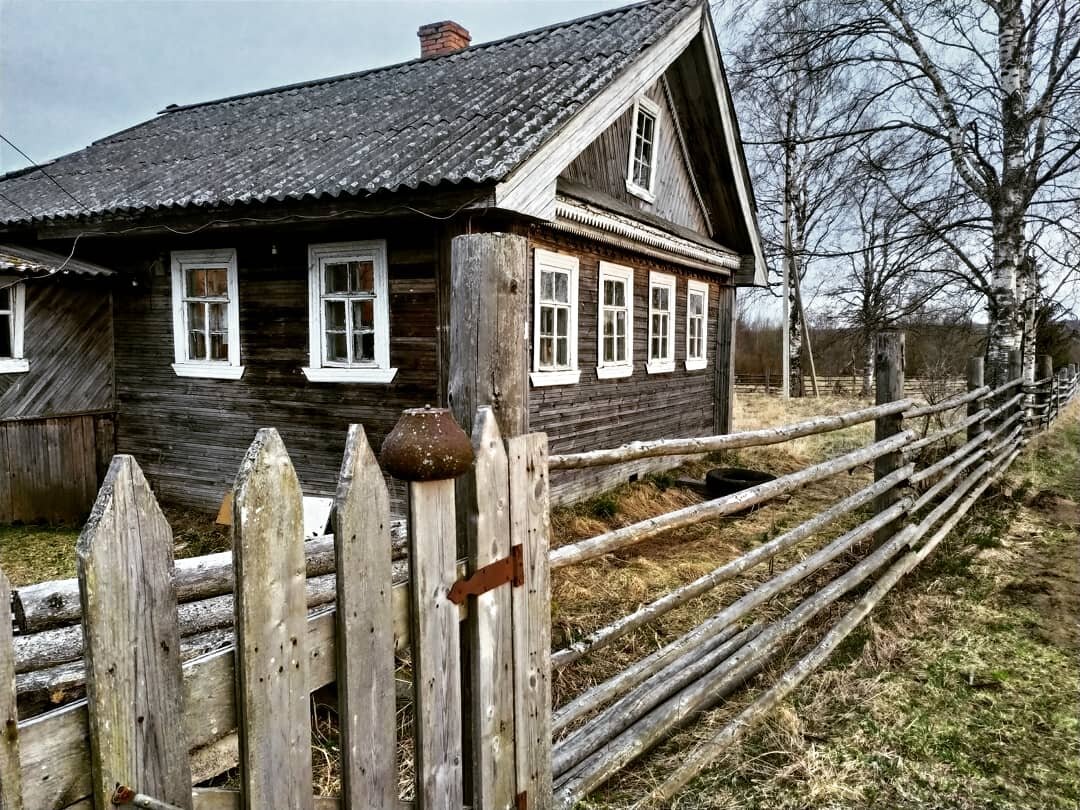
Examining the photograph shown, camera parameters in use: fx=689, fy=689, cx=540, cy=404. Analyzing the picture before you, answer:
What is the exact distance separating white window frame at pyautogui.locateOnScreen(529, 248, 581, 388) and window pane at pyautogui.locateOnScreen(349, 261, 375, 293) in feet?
5.48

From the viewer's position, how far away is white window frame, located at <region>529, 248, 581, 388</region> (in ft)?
24.1

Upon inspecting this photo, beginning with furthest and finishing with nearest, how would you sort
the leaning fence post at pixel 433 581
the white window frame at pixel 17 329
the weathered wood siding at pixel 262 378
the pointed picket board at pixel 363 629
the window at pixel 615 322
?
the window at pixel 615 322 → the white window frame at pixel 17 329 → the weathered wood siding at pixel 262 378 → the leaning fence post at pixel 433 581 → the pointed picket board at pixel 363 629

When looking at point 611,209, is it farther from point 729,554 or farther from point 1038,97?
point 1038,97

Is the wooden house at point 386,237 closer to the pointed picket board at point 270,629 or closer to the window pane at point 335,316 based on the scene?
the window pane at point 335,316

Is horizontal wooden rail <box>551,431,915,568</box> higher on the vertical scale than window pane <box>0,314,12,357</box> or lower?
lower

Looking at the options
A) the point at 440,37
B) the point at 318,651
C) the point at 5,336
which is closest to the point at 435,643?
the point at 318,651

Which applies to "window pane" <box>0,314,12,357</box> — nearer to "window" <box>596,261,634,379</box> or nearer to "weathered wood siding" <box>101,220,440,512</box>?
"weathered wood siding" <box>101,220,440,512</box>

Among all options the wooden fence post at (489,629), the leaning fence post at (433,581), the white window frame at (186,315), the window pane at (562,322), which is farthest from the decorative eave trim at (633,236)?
the leaning fence post at (433,581)

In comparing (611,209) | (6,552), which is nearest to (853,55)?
(611,209)

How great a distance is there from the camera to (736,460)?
11227mm

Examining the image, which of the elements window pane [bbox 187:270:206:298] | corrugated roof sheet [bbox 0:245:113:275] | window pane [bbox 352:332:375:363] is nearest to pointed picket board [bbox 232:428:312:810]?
window pane [bbox 352:332:375:363]

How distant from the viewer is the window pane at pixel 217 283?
25.2ft

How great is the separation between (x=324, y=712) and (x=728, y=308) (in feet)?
34.2

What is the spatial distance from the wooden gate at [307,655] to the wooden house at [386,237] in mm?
3727
